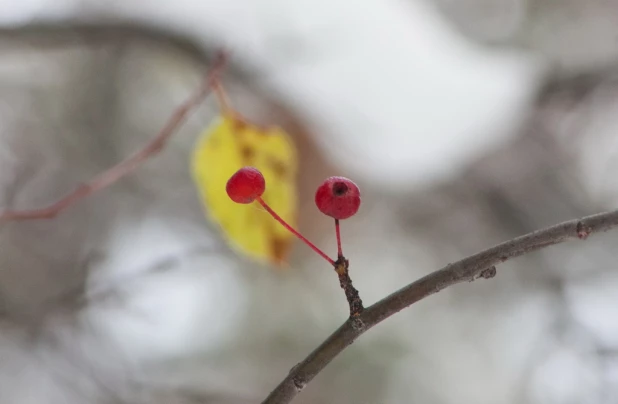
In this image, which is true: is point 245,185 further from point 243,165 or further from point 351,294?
point 243,165

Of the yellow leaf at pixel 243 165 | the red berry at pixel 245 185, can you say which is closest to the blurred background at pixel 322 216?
the yellow leaf at pixel 243 165

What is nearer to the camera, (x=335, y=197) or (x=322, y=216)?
(x=335, y=197)

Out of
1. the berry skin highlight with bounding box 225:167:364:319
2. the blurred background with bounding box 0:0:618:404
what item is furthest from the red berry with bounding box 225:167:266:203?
the blurred background with bounding box 0:0:618:404

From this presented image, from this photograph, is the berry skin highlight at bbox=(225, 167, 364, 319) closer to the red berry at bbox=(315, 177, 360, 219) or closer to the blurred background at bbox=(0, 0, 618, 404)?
the red berry at bbox=(315, 177, 360, 219)

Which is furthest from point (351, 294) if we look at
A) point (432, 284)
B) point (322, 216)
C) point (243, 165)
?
point (322, 216)

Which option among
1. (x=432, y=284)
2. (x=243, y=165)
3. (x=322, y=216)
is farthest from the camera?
(x=322, y=216)

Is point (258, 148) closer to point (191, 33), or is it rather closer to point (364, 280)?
point (191, 33)

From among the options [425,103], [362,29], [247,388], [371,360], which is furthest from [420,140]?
[247,388]
